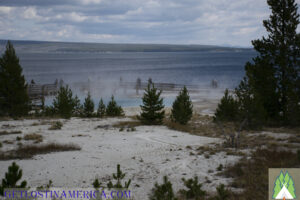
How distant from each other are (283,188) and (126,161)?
591 centimetres

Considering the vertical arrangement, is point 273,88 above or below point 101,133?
above

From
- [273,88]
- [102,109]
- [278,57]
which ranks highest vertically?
[278,57]

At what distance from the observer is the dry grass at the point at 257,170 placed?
675cm

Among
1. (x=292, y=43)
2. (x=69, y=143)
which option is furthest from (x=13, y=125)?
(x=292, y=43)

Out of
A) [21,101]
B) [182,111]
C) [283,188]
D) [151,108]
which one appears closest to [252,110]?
[182,111]

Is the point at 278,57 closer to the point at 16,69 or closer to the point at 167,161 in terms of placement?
the point at 167,161

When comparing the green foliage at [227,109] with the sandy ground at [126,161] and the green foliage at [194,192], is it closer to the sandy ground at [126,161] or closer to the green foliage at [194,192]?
the sandy ground at [126,161]

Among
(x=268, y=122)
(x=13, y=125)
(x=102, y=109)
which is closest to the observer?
(x=13, y=125)

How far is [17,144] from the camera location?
41.1 feet

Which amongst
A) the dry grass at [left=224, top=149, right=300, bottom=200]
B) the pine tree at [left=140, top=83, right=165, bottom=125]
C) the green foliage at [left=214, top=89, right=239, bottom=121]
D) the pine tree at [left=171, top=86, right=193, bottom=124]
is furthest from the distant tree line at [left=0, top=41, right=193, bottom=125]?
the dry grass at [left=224, top=149, right=300, bottom=200]

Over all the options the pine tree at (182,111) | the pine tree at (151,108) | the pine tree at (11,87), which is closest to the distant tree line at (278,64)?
the pine tree at (182,111)

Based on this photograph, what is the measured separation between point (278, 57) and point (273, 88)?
85.8 inches

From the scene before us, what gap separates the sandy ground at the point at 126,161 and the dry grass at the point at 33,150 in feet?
1.61

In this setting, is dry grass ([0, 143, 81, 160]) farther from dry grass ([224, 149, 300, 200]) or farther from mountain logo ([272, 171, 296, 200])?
mountain logo ([272, 171, 296, 200])
